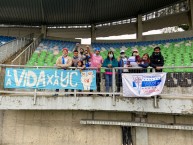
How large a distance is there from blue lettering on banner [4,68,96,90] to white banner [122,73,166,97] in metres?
1.06

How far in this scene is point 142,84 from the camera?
6.13 m

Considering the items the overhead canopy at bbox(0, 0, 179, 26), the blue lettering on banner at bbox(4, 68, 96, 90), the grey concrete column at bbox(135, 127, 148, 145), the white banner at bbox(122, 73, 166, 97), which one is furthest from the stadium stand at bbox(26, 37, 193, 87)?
the overhead canopy at bbox(0, 0, 179, 26)

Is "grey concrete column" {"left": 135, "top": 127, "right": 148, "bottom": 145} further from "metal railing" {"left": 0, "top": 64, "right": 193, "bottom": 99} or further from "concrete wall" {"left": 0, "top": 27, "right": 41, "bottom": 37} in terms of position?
"concrete wall" {"left": 0, "top": 27, "right": 41, "bottom": 37}

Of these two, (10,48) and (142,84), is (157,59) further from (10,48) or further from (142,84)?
(10,48)

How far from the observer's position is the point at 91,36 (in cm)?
2036

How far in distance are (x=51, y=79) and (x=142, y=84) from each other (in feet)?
9.41

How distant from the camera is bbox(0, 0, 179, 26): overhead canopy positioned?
16.5 m

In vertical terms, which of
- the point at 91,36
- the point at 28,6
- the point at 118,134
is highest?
the point at 28,6

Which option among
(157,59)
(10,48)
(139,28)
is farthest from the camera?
(139,28)

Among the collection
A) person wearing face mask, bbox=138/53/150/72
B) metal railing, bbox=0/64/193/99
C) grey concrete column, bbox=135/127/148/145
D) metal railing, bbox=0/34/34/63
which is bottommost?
grey concrete column, bbox=135/127/148/145

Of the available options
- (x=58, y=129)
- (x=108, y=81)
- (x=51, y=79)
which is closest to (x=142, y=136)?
(x=108, y=81)

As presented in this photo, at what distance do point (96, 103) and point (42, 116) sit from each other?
2234 millimetres

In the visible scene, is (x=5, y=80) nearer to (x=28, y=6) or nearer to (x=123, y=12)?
(x=28, y=6)

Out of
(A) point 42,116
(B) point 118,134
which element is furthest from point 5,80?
(B) point 118,134
